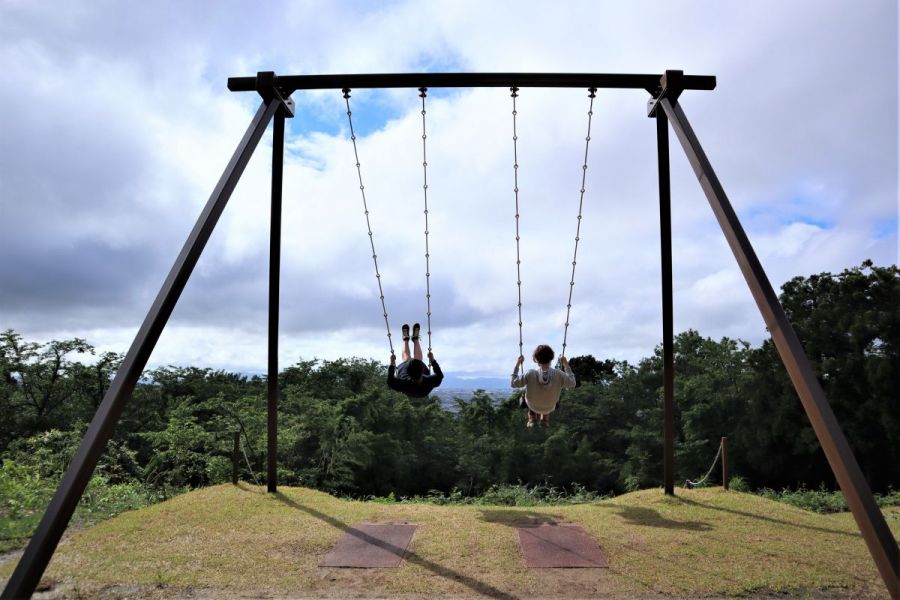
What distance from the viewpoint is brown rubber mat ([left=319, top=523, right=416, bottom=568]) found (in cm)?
415

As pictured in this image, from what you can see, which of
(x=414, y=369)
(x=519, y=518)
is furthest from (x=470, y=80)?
(x=519, y=518)

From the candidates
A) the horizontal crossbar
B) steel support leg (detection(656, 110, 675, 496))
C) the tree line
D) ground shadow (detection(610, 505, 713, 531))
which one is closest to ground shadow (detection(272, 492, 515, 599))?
ground shadow (detection(610, 505, 713, 531))

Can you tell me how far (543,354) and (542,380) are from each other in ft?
0.77

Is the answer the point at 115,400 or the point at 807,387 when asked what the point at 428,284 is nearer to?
the point at 115,400

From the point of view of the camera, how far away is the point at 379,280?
5.65 meters

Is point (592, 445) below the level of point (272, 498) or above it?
below

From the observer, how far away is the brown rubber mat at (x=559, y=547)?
13.4 feet

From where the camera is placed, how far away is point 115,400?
2.99 m

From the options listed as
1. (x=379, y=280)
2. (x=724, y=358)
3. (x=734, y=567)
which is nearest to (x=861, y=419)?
(x=724, y=358)


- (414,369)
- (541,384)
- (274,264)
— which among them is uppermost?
(274,264)

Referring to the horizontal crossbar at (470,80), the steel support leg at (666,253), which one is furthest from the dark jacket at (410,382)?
the horizontal crossbar at (470,80)

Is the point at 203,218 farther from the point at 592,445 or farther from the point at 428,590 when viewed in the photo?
the point at 592,445

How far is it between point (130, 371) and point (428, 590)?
2.17 m

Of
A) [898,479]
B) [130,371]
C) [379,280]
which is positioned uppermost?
[379,280]
